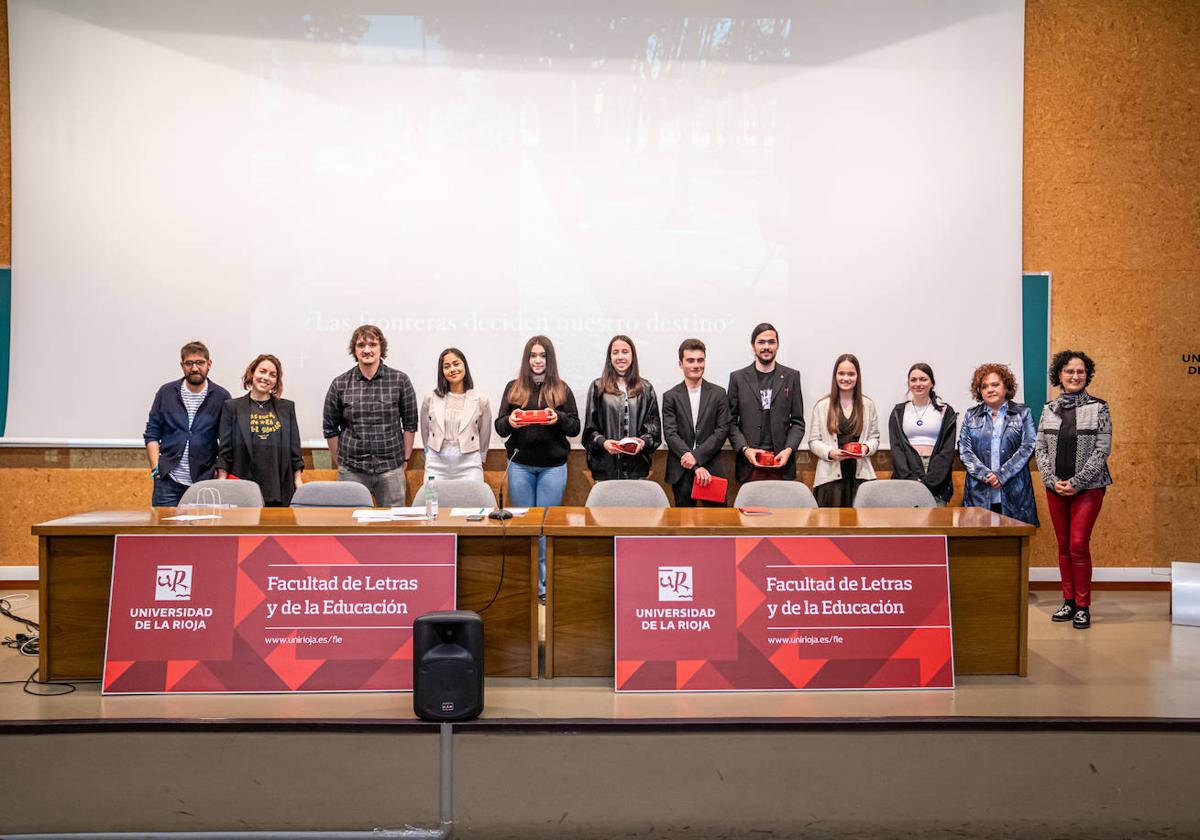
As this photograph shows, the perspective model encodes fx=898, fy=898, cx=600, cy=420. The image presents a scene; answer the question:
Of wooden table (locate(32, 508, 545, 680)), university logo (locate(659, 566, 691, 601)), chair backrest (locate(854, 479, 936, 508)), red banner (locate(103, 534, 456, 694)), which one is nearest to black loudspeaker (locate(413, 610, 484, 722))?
red banner (locate(103, 534, 456, 694))

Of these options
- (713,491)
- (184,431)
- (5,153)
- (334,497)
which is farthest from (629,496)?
(5,153)

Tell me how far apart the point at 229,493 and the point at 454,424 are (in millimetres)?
1379

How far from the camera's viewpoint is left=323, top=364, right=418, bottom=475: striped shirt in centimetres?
553

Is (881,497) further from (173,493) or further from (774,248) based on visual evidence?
(173,493)

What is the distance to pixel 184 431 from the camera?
18.1 feet

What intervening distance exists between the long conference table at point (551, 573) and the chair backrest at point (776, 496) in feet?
2.30

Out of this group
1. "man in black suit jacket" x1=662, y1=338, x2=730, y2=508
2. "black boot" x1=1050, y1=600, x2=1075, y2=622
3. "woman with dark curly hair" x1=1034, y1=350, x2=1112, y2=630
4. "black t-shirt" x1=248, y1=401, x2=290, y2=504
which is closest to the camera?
"woman with dark curly hair" x1=1034, y1=350, x2=1112, y2=630

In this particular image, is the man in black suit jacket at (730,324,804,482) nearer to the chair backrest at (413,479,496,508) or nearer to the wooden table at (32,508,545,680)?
the chair backrest at (413,479,496,508)

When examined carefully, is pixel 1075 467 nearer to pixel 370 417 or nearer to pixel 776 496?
pixel 776 496

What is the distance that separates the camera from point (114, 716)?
3.25 m

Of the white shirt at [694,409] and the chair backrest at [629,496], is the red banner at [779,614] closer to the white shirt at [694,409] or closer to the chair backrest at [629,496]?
the chair backrest at [629,496]

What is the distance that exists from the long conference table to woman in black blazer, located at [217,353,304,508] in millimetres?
1446

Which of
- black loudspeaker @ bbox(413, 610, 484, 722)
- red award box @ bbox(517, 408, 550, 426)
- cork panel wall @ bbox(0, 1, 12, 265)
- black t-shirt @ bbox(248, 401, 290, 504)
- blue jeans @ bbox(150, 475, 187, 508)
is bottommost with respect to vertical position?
black loudspeaker @ bbox(413, 610, 484, 722)

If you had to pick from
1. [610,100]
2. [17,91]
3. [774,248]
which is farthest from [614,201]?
[17,91]
